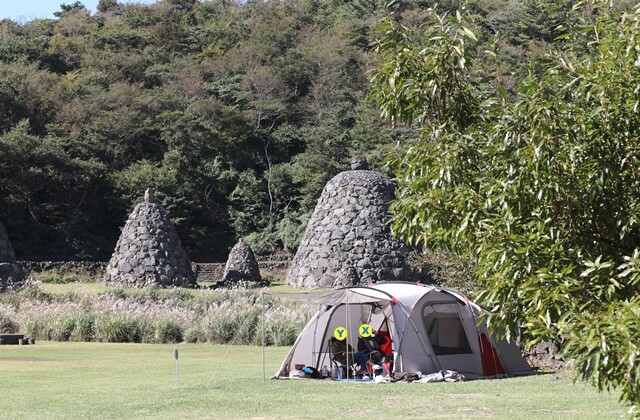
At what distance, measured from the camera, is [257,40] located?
69.2 m

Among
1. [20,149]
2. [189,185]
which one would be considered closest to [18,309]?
[20,149]

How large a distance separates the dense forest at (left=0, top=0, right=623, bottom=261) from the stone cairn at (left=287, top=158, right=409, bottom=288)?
1019 cm

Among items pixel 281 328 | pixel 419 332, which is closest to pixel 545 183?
pixel 419 332

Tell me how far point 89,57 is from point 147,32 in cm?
916

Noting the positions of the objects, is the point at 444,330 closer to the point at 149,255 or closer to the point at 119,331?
the point at 119,331

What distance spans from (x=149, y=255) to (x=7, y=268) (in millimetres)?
4771

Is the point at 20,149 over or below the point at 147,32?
below

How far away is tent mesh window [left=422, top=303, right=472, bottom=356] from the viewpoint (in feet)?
50.0

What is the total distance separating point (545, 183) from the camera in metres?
5.25

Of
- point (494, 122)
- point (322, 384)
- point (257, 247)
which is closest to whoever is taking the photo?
point (494, 122)

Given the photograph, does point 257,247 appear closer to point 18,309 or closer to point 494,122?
point 18,309

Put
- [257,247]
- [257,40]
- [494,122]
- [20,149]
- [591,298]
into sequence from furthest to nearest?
[257,40]
[257,247]
[20,149]
[494,122]
[591,298]

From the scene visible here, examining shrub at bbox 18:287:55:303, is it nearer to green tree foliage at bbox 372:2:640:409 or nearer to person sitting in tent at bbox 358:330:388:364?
person sitting in tent at bbox 358:330:388:364

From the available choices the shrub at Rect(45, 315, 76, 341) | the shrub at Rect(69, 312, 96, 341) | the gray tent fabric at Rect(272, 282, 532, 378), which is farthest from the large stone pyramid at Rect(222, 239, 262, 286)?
the gray tent fabric at Rect(272, 282, 532, 378)
